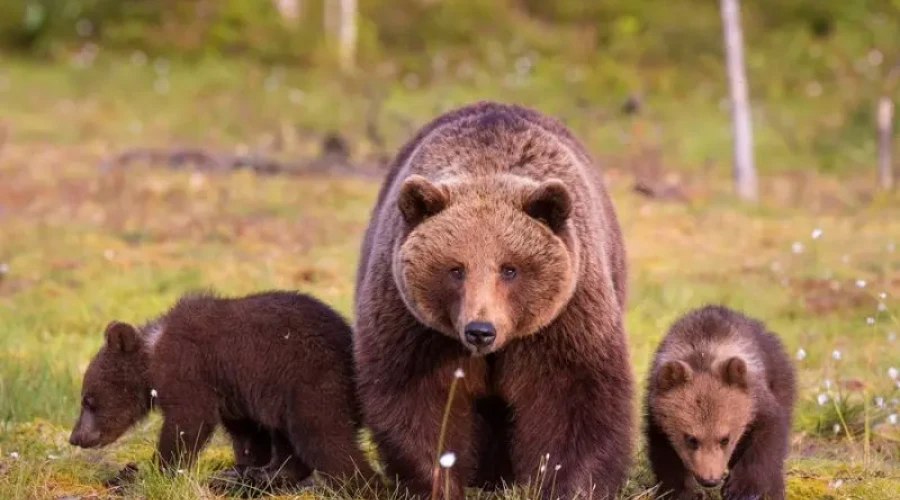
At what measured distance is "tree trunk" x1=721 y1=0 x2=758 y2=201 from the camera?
57.7ft

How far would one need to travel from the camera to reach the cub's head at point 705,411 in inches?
266

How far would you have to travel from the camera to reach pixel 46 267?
13.4 m

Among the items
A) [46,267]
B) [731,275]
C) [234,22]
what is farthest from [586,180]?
[234,22]

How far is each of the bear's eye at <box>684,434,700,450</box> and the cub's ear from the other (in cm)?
32

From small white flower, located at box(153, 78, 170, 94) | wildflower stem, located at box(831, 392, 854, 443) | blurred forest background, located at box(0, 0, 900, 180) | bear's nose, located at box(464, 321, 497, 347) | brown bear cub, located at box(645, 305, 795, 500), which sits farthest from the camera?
small white flower, located at box(153, 78, 170, 94)

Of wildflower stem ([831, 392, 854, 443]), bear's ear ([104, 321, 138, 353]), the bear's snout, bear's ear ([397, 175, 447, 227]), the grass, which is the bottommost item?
the grass

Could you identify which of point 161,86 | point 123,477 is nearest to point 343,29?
point 161,86

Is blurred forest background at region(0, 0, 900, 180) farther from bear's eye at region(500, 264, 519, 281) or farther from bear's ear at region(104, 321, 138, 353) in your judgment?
bear's eye at region(500, 264, 519, 281)

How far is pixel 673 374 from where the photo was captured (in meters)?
6.93

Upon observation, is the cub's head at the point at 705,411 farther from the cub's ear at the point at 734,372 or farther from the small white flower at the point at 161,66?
the small white flower at the point at 161,66

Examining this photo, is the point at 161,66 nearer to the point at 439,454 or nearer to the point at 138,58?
the point at 138,58

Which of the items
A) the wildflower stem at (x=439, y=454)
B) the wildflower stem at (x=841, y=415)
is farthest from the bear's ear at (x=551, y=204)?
the wildflower stem at (x=841, y=415)

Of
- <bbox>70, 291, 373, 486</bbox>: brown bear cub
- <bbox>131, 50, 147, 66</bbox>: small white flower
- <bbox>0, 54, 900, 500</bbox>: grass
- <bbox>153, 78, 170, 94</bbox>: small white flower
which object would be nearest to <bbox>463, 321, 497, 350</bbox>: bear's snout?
<bbox>0, 54, 900, 500</bbox>: grass

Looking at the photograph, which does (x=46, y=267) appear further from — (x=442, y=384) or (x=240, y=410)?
(x=442, y=384)
